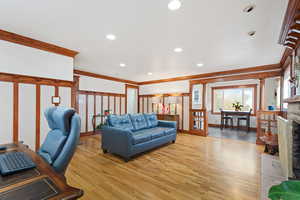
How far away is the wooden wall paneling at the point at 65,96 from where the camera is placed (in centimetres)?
315

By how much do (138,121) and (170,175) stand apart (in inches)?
79.1

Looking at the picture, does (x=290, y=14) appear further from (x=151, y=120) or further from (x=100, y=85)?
(x=100, y=85)

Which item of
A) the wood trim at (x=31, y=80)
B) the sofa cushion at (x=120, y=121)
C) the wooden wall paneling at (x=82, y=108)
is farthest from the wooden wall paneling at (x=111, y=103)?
the wood trim at (x=31, y=80)

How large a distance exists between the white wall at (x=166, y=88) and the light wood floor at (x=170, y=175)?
3173 millimetres

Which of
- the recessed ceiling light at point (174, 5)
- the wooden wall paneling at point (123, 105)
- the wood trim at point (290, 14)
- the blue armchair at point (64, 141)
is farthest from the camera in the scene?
the wooden wall paneling at point (123, 105)

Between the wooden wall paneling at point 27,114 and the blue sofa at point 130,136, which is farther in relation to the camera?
the blue sofa at point 130,136

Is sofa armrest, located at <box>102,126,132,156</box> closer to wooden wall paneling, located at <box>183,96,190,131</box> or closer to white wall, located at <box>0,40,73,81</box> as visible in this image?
A: white wall, located at <box>0,40,73,81</box>

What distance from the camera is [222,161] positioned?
9.75 ft

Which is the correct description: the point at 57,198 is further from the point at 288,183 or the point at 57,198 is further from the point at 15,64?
the point at 15,64

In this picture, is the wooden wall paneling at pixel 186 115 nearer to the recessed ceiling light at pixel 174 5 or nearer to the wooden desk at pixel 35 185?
the recessed ceiling light at pixel 174 5

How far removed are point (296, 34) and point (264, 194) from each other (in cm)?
225

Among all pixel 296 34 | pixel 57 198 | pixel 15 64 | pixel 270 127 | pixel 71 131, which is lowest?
pixel 270 127

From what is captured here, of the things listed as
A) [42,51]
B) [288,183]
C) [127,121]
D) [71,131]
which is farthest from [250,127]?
[42,51]

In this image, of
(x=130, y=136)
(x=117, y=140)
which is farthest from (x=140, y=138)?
(x=117, y=140)
